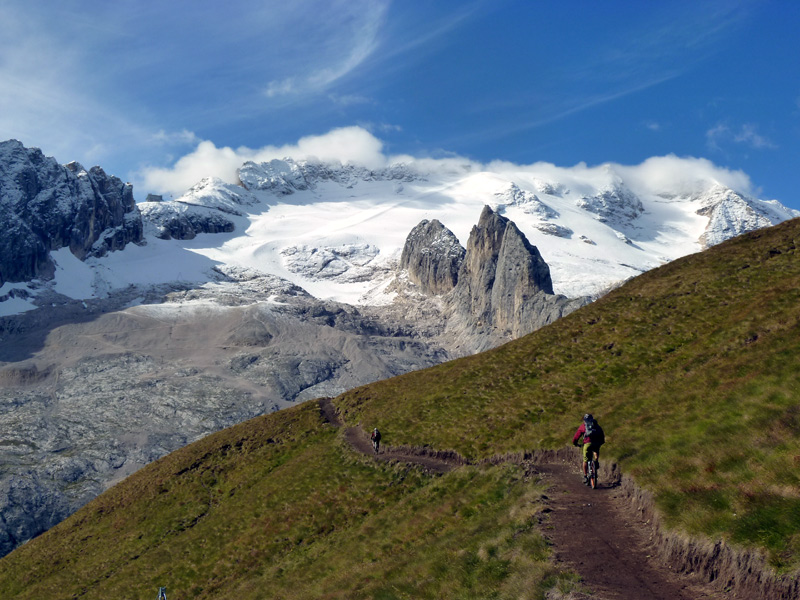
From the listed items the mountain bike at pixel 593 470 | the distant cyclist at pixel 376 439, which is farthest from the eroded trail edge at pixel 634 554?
the distant cyclist at pixel 376 439

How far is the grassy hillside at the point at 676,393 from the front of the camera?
51.7 feet

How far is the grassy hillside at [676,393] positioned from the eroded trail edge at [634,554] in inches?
20.1

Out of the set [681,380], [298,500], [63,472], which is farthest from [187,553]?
[63,472]

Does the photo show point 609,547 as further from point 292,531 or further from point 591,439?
point 292,531

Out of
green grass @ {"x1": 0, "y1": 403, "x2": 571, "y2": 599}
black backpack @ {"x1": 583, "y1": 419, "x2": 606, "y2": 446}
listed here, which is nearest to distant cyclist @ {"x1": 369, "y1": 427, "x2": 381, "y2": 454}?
green grass @ {"x1": 0, "y1": 403, "x2": 571, "y2": 599}

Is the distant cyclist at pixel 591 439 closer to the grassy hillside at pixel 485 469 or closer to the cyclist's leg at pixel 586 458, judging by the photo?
the cyclist's leg at pixel 586 458

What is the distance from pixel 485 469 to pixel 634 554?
13.0 meters

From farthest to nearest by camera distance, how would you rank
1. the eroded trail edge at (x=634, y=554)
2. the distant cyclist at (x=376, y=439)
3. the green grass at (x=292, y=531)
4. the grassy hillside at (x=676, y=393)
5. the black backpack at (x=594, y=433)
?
the distant cyclist at (x=376, y=439)
the black backpack at (x=594, y=433)
the green grass at (x=292, y=531)
the grassy hillside at (x=676, y=393)
the eroded trail edge at (x=634, y=554)

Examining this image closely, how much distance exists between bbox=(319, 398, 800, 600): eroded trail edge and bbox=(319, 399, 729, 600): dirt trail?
0.07 ft

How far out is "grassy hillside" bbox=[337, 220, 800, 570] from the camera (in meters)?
15.8

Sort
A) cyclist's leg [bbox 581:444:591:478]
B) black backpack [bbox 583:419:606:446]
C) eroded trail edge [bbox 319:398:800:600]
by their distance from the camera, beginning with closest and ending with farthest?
eroded trail edge [bbox 319:398:800:600] < black backpack [bbox 583:419:606:446] < cyclist's leg [bbox 581:444:591:478]

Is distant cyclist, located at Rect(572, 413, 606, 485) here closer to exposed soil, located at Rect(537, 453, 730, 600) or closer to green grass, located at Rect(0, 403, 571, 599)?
exposed soil, located at Rect(537, 453, 730, 600)

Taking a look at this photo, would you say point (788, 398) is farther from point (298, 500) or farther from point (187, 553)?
point (187, 553)

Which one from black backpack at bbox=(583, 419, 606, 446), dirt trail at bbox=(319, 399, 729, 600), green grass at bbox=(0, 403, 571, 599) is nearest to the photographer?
dirt trail at bbox=(319, 399, 729, 600)
